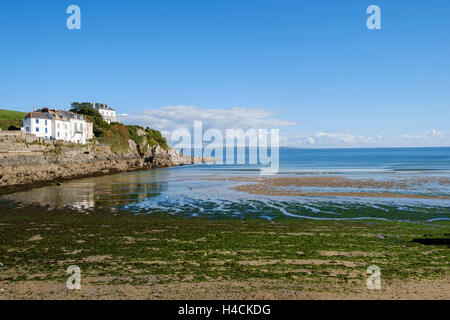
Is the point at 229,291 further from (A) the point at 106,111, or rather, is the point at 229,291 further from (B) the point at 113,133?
(A) the point at 106,111

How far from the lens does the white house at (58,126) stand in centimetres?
7031

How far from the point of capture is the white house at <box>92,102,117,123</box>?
121562 millimetres

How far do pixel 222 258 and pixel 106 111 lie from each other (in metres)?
121

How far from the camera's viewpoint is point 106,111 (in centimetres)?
12506

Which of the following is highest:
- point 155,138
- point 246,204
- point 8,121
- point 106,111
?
point 106,111

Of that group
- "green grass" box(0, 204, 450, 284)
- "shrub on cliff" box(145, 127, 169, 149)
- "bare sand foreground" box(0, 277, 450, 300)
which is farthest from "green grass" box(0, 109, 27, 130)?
"bare sand foreground" box(0, 277, 450, 300)

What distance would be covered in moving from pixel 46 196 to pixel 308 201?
31.3 metres

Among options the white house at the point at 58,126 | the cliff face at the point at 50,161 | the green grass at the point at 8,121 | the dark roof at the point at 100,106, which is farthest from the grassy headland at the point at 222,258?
the dark roof at the point at 100,106

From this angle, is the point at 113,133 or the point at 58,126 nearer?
the point at 58,126

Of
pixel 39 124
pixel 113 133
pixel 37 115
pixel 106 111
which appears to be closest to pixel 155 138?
pixel 106 111

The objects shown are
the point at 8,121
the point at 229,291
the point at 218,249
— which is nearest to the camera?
the point at 229,291

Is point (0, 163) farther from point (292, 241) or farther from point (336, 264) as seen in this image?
point (336, 264)

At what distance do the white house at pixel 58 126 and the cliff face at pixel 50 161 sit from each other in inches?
194
